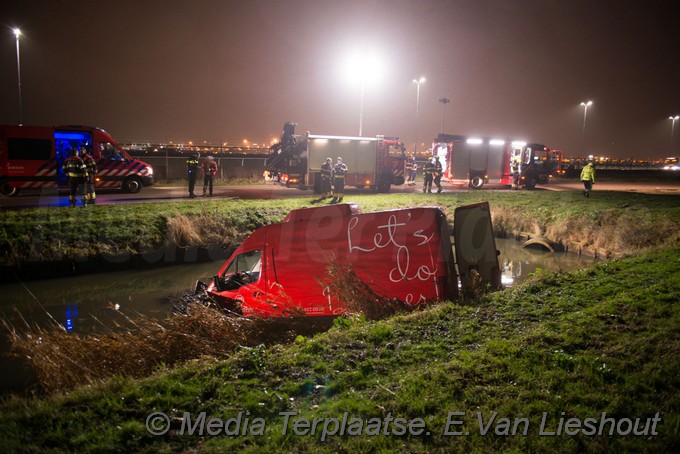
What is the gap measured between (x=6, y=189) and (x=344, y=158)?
15.4 metres

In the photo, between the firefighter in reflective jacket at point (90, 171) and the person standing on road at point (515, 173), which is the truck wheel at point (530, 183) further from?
the firefighter in reflective jacket at point (90, 171)

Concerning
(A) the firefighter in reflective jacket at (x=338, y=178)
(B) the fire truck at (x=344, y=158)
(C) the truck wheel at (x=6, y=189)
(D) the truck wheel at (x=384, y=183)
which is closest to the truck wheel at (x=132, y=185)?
(C) the truck wheel at (x=6, y=189)

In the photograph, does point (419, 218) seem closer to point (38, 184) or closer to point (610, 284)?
point (610, 284)

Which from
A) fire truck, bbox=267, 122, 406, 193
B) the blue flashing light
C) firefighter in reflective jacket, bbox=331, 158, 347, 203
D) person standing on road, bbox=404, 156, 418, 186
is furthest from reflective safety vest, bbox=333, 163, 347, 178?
person standing on road, bbox=404, 156, 418, 186

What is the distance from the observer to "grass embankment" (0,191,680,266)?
1107cm

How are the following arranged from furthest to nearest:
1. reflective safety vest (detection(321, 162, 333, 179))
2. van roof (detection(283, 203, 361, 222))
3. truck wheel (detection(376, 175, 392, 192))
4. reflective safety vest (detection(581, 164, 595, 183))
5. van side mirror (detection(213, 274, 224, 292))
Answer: truck wheel (detection(376, 175, 392, 192)) < reflective safety vest (detection(581, 164, 595, 183)) < reflective safety vest (detection(321, 162, 333, 179)) < van side mirror (detection(213, 274, 224, 292)) < van roof (detection(283, 203, 361, 222))

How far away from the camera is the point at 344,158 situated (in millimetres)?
23719

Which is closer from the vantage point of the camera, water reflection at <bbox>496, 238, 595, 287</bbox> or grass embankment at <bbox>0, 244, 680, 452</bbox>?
grass embankment at <bbox>0, 244, 680, 452</bbox>

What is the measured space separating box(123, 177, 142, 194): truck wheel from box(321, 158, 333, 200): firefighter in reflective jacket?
28.1 ft

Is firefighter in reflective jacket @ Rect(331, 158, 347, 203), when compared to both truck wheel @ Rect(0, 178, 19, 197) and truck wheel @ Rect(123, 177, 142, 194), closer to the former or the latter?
truck wheel @ Rect(123, 177, 142, 194)

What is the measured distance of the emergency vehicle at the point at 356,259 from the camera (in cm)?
579

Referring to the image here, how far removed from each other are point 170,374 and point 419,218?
361cm

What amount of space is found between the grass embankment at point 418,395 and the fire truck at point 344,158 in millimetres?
19033

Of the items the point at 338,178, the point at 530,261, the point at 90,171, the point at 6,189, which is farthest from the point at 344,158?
the point at 6,189
